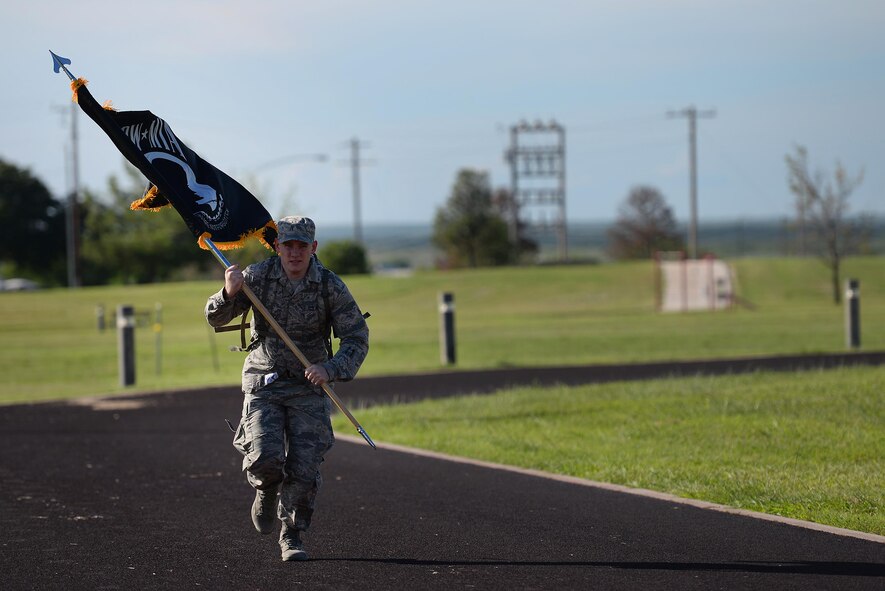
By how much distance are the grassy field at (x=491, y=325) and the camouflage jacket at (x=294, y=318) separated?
12.3 metres

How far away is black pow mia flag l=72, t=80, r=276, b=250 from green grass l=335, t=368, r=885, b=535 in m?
3.58

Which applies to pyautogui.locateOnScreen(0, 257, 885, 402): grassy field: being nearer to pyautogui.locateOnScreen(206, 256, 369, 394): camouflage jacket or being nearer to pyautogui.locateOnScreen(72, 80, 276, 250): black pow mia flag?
pyautogui.locateOnScreen(72, 80, 276, 250): black pow mia flag

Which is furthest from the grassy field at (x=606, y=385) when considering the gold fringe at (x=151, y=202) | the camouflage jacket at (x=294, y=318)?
the gold fringe at (x=151, y=202)

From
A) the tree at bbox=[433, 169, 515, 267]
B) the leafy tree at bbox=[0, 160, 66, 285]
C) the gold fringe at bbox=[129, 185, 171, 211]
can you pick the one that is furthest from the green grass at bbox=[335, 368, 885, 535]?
the leafy tree at bbox=[0, 160, 66, 285]

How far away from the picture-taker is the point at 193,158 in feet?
25.8

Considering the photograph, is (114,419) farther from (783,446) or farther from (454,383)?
(783,446)

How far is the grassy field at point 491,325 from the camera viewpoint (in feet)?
78.9

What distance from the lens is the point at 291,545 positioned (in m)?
7.22

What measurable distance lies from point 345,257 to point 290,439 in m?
53.6

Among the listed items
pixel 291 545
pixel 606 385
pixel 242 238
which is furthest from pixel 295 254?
pixel 606 385

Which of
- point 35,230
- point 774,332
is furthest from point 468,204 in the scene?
point 774,332

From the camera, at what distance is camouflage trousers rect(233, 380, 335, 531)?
721 centimetres

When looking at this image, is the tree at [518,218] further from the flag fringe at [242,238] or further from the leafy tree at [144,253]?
the flag fringe at [242,238]

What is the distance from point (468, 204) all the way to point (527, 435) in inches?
3568
